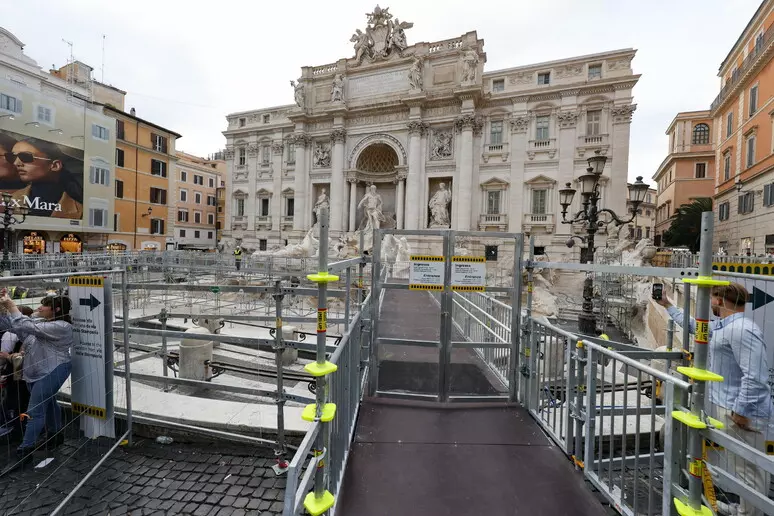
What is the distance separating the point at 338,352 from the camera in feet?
9.04

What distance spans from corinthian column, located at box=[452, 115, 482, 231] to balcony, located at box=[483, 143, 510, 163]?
151 centimetres

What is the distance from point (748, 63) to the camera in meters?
21.0

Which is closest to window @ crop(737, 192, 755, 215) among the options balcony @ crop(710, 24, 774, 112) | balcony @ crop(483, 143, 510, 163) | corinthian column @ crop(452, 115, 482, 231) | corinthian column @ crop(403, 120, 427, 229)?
balcony @ crop(710, 24, 774, 112)

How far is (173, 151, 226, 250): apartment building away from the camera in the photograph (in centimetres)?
4409

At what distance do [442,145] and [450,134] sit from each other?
995mm

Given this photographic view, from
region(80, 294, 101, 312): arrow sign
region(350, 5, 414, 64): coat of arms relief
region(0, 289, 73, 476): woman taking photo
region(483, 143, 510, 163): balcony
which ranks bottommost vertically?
region(0, 289, 73, 476): woman taking photo

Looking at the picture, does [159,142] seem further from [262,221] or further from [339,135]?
[339,135]

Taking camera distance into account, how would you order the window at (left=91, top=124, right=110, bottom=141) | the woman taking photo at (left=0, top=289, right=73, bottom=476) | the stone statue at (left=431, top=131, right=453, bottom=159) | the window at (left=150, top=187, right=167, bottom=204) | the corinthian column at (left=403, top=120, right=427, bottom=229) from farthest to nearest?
the window at (left=150, top=187, right=167, bottom=204) < the window at (left=91, top=124, right=110, bottom=141) < the stone statue at (left=431, top=131, right=453, bottom=159) < the corinthian column at (left=403, top=120, right=427, bottom=229) < the woman taking photo at (left=0, top=289, right=73, bottom=476)

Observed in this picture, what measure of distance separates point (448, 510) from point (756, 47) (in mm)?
32096

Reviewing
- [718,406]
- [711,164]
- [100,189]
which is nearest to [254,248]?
[100,189]

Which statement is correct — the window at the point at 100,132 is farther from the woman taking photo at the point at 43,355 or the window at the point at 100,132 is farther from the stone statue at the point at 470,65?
the woman taking photo at the point at 43,355

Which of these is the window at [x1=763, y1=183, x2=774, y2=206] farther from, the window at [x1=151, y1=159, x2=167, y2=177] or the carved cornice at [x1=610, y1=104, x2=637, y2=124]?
the window at [x1=151, y1=159, x2=167, y2=177]

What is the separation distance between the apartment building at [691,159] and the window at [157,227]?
53.2 m

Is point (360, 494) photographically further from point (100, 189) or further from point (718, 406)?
point (100, 189)
